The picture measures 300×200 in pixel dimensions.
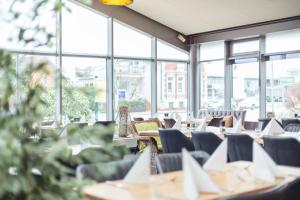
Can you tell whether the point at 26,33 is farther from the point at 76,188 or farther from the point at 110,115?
the point at 110,115

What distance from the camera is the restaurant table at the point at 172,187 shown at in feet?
7.54

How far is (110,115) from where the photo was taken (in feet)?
36.2

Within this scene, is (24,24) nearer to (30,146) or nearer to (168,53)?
(30,146)

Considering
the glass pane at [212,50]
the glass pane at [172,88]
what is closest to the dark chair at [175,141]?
the glass pane at [172,88]

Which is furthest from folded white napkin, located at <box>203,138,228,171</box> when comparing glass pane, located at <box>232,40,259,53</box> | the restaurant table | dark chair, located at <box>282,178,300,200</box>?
glass pane, located at <box>232,40,259,53</box>

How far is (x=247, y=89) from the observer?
11312 millimetres

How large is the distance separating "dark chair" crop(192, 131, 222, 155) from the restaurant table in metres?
1.84

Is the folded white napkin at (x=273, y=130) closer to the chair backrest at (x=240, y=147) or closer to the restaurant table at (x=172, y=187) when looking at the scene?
the chair backrest at (x=240, y=147)

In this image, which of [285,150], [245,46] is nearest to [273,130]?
[285,150]

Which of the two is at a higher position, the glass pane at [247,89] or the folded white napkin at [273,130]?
the glass pane at [247,89]

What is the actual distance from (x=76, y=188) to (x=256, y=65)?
33.6ft

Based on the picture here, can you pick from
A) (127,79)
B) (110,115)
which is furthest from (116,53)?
(110,115)

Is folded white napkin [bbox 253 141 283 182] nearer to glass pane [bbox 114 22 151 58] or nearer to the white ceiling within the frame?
the white ceiling

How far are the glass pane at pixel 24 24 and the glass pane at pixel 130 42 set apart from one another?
32.1ft
